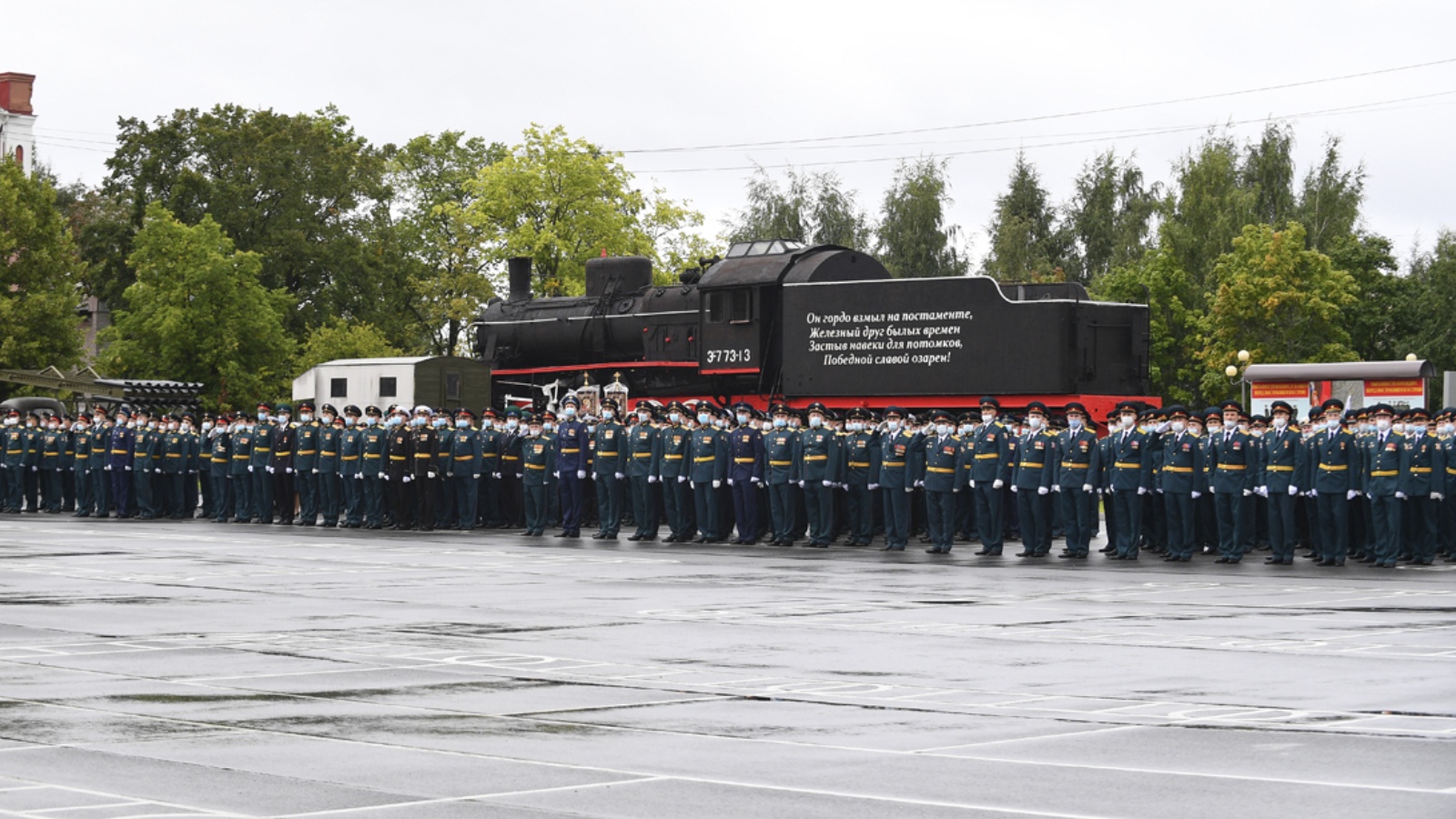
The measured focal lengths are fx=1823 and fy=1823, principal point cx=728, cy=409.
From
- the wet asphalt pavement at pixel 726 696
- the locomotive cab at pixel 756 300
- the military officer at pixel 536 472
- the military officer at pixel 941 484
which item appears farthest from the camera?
the locomotive cab at pixel 756 300

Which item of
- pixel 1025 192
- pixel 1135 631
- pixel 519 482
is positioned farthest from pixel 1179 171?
pixel 1135 631

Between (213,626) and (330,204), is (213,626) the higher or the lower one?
the lower one

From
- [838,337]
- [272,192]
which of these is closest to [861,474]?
[838,337]

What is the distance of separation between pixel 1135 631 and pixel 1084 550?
29.5 feet

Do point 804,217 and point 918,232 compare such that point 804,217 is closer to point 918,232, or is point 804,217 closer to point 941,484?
point 918,232

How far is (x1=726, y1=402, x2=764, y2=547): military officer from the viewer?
2452cm

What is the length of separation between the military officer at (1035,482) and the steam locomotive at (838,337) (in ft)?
22.7

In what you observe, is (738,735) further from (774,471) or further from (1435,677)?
(774,471)

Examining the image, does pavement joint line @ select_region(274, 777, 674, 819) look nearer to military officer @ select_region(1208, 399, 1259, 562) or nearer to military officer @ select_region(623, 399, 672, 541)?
military officer @ select_region(1208, 399, 1259, 562)

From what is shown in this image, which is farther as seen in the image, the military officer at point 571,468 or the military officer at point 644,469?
the military officer at point 571,468

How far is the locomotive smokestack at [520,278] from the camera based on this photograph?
40.2m

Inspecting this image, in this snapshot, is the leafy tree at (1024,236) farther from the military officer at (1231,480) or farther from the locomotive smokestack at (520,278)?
the military officer at (1231,480)

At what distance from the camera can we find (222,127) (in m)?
69.2

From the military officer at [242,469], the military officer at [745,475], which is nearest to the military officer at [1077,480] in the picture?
the military officer at [745,475]
